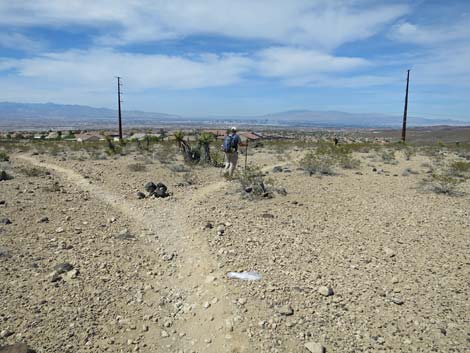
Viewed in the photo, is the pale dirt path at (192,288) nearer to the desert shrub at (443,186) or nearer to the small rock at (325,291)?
the small rock at (325,291)

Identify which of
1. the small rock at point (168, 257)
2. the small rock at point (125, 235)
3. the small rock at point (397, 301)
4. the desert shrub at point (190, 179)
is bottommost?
the small rock at point (168, 257)

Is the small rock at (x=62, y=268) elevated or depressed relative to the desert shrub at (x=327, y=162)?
depressed

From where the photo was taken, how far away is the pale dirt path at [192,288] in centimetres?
412

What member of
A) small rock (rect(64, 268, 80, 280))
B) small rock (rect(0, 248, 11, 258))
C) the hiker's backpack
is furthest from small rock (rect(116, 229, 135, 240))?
the hiker's backpack

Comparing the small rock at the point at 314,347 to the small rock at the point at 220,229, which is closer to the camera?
the small rock at the point at 314,347

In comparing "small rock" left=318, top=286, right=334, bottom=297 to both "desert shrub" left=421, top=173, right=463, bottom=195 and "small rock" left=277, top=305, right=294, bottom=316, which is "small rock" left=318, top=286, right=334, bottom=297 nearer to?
"small rock" left=277, top=305, right=294, bottom=316

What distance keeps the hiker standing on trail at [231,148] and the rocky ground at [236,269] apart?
356 cm

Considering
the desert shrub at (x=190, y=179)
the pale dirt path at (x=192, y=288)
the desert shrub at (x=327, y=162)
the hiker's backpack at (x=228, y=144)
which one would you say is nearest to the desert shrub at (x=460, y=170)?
the desert shrub at (x=327, y=162)

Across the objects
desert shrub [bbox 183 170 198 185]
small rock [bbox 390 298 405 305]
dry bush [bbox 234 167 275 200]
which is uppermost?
dry bush [bbox 234 167 275 200]

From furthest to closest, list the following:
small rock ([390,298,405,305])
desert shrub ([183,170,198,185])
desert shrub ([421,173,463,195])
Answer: desert shrub ([183,170,198,185]) → desert shrub ([421,173,463,195]) → small rock ([390,298,405,305])

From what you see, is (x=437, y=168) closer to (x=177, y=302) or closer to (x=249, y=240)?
(x=249, y=240)

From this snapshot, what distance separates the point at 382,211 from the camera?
876 centimetres

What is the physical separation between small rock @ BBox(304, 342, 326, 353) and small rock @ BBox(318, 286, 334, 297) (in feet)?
3.22

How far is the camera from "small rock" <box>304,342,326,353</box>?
3.90 meters
